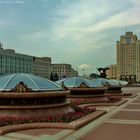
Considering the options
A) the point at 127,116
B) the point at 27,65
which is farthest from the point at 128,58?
the point at 127,116

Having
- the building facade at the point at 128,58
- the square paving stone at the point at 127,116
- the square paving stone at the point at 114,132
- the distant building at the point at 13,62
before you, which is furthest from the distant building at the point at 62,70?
the square paving stone at the point at 114,132

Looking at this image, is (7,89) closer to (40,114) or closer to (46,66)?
(40,114)

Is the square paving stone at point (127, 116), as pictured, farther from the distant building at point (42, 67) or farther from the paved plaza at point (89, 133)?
the distant building at point (42, 67)

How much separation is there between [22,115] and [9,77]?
2.71m

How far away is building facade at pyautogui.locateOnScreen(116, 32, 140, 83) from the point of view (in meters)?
140

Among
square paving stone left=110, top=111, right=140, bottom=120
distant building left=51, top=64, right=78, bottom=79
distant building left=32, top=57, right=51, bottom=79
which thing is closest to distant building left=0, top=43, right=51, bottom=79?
distant building left=32, top=57, right=51, bottom=79

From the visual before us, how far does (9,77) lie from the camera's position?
1581 centimetres

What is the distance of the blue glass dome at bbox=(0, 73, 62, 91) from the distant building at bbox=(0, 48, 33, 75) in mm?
83382

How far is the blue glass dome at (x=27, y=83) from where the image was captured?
15.0 meters

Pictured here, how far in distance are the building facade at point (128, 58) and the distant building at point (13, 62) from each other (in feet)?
139

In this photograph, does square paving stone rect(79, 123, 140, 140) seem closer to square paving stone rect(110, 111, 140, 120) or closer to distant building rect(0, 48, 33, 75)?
A: square paving stone rect(110, 111, 140, 120)

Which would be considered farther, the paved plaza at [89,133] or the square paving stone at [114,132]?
the square paving stone at [114,132]

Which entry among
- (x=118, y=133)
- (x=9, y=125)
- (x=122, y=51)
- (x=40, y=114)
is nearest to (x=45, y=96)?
(x=40, y=114)

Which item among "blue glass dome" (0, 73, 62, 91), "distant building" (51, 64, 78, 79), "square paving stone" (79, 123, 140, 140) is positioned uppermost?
"distant building" (51, 64, 78, 79)
